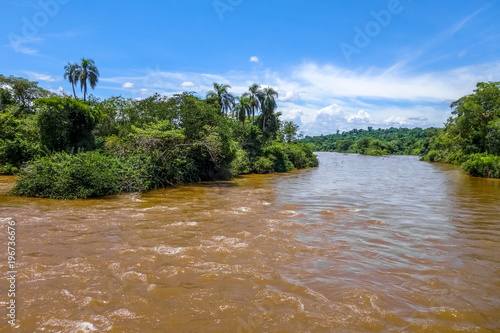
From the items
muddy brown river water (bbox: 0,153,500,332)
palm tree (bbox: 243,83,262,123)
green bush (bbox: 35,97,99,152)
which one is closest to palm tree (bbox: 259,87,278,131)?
palm tree (bbox: 243,83,262,123)

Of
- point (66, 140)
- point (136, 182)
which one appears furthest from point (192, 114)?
point (66, 140)

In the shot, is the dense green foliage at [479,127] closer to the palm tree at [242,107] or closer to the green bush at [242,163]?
the green bush at [242,163]

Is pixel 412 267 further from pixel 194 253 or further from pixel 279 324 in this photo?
pixel 194 253

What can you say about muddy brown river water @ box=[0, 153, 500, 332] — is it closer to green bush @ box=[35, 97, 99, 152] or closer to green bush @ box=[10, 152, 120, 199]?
green bush @ box=[10, 152, 120, 199]

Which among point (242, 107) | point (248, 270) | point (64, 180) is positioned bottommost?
point (248, 270)

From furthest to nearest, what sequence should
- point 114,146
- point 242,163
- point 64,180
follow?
A: point 242,163 → point 114,146 → point 64,180

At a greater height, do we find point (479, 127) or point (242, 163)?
point (479, 127)

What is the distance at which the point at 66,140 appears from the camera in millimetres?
23109

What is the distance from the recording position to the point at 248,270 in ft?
22.0

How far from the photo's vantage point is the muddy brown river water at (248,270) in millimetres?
4789

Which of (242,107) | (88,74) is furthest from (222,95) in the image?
(88,74)

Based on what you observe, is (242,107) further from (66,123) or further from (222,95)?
(66,123)

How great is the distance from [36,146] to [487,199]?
29.3m

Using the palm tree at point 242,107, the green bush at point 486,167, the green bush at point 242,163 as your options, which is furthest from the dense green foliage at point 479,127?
the palm tree at point 242,107
